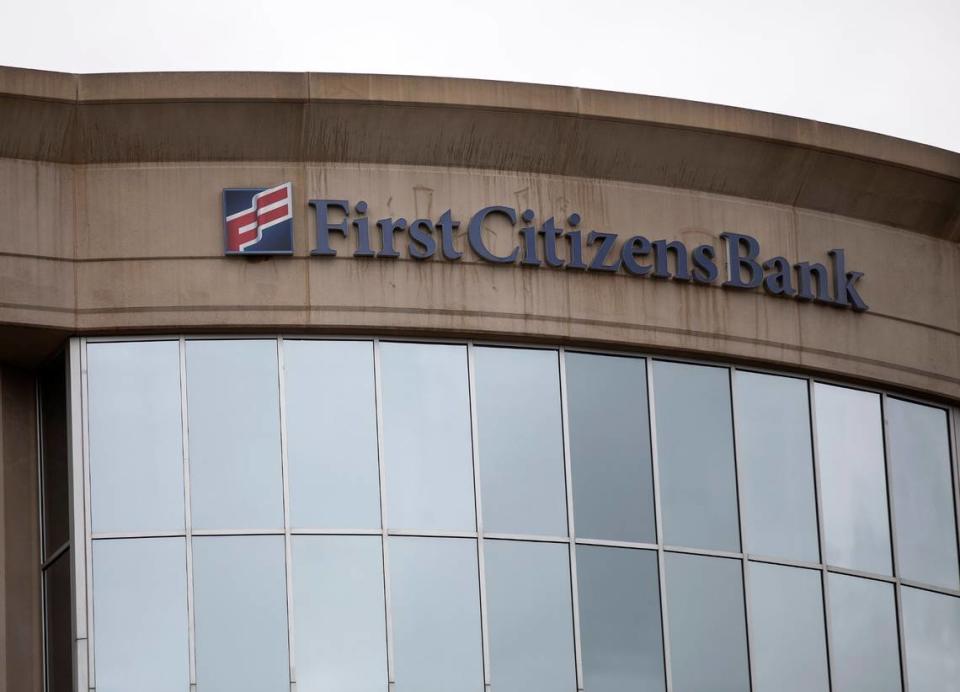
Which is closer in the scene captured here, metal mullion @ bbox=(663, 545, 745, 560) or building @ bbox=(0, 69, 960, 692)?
building @ bbox=(0, 69, 960, 692)

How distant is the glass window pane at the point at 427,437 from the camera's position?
80.2ft

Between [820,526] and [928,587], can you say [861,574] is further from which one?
[928,587]

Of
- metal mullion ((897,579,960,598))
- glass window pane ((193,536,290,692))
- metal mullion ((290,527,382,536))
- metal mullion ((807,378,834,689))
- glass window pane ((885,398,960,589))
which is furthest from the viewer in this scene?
glass window pane ((885,398,960,589))

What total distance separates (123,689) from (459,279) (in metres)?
6.21

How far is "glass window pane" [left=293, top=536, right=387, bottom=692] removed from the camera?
77.7ft

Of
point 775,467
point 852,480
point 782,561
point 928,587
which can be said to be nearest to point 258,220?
point 775,467

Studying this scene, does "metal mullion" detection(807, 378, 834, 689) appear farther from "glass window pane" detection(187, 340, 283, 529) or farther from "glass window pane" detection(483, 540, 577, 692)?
"glass window pane" detection(187, 340, 283, 529)

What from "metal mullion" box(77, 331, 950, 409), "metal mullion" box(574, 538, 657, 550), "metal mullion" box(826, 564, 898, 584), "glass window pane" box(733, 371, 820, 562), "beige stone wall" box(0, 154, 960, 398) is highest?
"beige stone wall" box(0, 154, 960, 398)

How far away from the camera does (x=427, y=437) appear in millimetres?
24750

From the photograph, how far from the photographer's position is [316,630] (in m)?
23.8

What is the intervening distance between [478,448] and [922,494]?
6.31 metres

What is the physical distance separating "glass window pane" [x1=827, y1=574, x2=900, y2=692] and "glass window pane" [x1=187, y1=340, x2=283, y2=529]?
7.14 meters

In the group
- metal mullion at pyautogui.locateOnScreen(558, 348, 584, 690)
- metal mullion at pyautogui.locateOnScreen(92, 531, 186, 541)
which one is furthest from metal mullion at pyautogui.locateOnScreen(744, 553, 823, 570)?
metal mullion at pyautogui.locateOnScreen(92, 531, 186, 541)

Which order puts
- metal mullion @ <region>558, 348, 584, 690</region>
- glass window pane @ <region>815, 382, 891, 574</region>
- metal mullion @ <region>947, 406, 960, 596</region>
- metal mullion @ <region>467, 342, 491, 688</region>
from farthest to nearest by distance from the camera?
metal mullion @ <region>947, 406, 960, 596</region> < glass window pane @ <region>815, 382, 891, 574</region> < metal mullion @ <region>558, 348, 584, 690</region> < metal mullion @ <region>467, 342, 491, 688</region>
